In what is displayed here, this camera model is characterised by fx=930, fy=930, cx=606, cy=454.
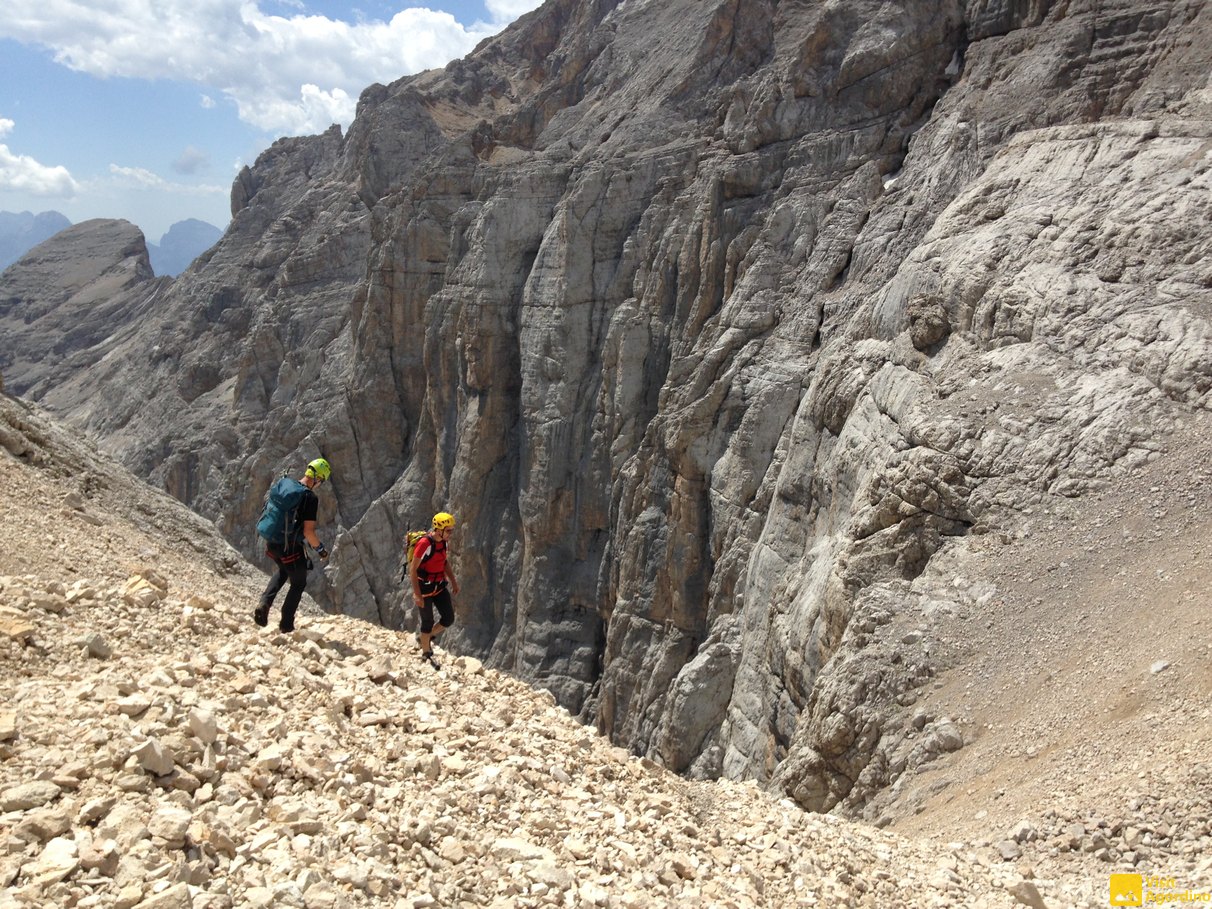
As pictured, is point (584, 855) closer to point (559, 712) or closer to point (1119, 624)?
point (559, 712)

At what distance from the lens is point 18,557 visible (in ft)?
30.3

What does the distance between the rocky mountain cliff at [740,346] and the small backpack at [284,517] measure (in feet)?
24.3

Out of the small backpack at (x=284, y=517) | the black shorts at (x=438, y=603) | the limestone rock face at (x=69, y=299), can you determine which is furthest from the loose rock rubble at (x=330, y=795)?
the limestone rock face at (x=69, y=299)

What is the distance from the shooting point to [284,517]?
30.5 feet

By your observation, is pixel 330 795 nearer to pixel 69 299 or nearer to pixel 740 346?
pixel 740 346

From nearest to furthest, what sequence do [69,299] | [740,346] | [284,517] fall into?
1. [284,517]
2. [740,346]
3. [69,299]

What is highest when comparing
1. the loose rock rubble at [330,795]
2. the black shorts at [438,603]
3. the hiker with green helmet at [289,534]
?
the hiker with green helmet at [289,534]

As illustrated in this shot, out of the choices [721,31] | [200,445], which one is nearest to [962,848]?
[721,31]

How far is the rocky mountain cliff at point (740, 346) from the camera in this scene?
1356cm

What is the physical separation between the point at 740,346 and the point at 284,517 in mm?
18688

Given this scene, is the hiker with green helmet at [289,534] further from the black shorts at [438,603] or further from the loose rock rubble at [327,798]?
the black shorts at [438,603]

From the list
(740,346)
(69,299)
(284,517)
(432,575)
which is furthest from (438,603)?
(69,299)

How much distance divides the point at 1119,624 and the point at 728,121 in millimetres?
23421

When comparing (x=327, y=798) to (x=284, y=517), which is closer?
(x=327, y=798)
